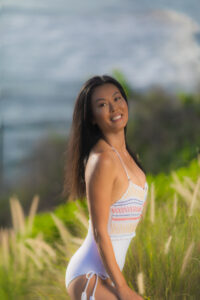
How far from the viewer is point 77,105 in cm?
218

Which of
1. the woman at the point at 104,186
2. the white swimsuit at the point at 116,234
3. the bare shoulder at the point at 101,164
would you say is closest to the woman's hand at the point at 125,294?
the woman at the point at 104,186

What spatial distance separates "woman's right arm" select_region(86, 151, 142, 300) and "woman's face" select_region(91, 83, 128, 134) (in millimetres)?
200

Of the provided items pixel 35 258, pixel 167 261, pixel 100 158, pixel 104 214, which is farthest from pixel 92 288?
pixel 35 258

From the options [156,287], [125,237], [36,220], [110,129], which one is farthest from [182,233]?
[36,220]

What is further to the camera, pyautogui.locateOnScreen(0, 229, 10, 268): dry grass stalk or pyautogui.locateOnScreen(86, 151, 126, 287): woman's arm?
pyautogui.locateOnScreen(0, 229, 10, 268): dry grass stalk

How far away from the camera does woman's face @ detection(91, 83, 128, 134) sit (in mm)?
2074

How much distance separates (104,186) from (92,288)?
44 cm

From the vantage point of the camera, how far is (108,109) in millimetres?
2076

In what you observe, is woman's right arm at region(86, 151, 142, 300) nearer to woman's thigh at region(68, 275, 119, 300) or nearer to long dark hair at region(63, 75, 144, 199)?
woman's thigh at region(68, 275, 119, 300)

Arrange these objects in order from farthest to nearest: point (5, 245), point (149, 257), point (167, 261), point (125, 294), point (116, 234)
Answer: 1. point (5, 245)
2. point (149, 257)
3. point (167, 261)
4. point (116, 234)
5. point (125, 294)

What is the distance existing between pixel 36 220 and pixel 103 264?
9.86ft

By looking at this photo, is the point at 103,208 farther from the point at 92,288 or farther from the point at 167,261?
the point at 167,261

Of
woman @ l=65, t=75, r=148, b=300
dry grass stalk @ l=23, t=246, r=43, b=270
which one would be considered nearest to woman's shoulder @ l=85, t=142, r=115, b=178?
woman @ l=65, t=75, r=148, b=300

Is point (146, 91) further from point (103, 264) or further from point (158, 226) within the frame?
point (103, 264)
